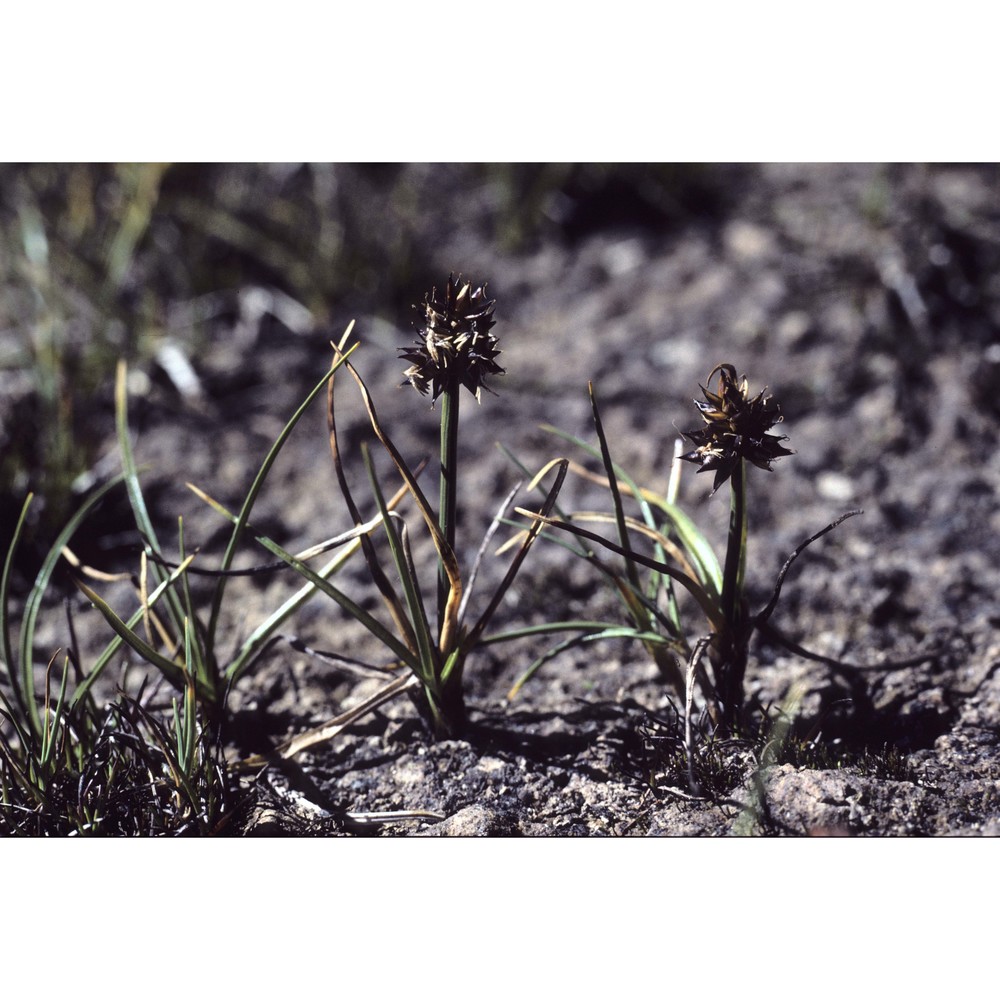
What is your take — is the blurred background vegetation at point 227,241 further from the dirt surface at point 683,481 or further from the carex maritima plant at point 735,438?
the carex maritima plant at point 735,438

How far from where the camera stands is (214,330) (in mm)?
2184

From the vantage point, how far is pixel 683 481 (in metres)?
1.79

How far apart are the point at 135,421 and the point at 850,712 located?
1370mm

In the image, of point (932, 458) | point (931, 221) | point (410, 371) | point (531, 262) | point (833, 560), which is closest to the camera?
point (410, 371)

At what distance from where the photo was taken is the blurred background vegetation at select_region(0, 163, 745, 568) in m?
2.02

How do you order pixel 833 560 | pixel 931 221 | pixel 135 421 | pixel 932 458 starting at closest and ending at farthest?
pixel 833 560, pixel 932 458, pixel 135 421, pixel 931 221

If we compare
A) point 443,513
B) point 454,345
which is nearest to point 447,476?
point 443,513

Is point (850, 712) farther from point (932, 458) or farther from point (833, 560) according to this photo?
point (932, 458)

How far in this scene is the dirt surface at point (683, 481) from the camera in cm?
122

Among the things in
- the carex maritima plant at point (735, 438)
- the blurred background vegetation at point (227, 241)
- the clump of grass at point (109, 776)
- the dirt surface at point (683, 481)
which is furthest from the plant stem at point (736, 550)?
the blurred background vegetation at point (227, 241)

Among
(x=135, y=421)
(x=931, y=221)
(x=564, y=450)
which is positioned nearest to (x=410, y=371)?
(x=564, y=450)

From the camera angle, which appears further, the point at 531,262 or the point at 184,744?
the point at 531,262

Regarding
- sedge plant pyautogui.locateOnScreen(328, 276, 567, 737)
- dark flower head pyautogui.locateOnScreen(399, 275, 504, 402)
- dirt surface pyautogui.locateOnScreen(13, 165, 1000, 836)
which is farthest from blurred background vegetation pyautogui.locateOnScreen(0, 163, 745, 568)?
dark flower head pyautogui.locateOnScreen(399, 275, 504, 402)

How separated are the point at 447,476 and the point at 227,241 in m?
1.39
